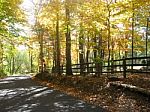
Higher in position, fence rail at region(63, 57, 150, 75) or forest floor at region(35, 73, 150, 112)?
fence rail at region(63, 57, 150, 75)

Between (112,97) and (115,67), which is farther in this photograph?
(115,67)

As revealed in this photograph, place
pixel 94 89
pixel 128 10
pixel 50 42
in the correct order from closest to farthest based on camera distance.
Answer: pixel 94 89
pixel 128 10
pixel 50 42

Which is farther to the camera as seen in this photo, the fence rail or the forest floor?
the fence rail

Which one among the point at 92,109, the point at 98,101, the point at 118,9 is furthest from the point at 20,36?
the point at 92,109

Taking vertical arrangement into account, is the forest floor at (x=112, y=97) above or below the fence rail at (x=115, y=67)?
below

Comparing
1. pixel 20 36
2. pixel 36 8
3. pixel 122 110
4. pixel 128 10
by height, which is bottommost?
pixel 122 110

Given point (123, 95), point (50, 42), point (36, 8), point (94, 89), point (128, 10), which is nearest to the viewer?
point (123, 95)

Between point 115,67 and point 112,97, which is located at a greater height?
point 115,67

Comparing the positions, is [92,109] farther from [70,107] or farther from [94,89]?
[94,89]

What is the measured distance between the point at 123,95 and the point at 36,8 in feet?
79.5

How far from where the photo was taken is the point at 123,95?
497 inches

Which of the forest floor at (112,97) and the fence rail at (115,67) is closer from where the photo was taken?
the forest floor at (112,97)

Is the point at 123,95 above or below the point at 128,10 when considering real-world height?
below

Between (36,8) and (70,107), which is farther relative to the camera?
(36,8)
